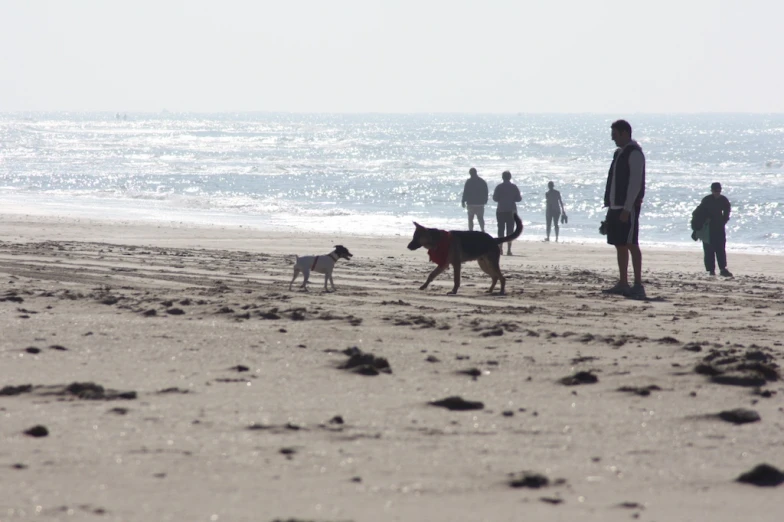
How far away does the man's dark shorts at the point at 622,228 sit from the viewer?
9.67 m

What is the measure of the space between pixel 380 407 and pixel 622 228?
5802 millimetres

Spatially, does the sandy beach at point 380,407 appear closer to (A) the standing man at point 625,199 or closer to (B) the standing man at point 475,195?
(A) the standing man at point 625,199

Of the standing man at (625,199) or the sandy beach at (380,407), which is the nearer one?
the sandy beach at (380,407)

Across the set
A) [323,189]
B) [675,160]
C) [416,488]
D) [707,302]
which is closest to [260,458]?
[416,488]

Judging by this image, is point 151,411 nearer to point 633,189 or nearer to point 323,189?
point 633,189

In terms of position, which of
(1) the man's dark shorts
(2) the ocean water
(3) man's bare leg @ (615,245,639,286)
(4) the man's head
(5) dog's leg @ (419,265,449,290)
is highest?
(4) the man's head

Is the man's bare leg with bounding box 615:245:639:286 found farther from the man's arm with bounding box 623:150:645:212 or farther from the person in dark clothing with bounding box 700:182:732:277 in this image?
the person in dark clothing with bounding box 700:182:732:277

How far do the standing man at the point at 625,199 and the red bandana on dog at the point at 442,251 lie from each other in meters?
1.57

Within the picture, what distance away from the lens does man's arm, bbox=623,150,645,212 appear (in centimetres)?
951

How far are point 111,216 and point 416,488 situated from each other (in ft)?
79.4

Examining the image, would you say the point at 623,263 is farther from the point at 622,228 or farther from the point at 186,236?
the point at 186,236

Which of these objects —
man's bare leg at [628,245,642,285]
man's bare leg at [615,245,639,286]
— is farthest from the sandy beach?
man's bare leg at [615,245,639,286]

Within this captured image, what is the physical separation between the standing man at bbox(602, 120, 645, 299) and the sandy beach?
0.59 metres

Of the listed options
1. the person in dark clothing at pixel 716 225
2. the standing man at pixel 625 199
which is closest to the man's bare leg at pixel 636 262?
the standing man at pixel 625 199
